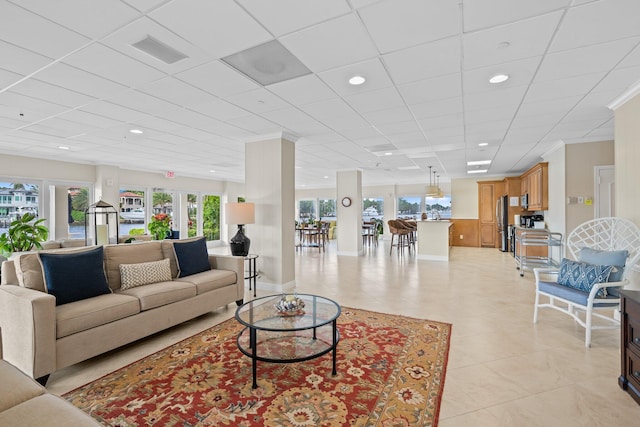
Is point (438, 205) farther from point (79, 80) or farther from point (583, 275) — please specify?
point (79, 80)

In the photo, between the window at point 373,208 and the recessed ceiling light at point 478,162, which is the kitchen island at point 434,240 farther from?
the window at point 373,208

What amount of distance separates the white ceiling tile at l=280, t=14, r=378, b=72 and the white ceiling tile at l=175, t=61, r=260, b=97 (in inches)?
27.7

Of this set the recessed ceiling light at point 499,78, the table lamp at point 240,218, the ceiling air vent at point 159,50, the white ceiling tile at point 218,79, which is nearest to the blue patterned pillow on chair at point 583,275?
the recessed ceiling light at point 499,78

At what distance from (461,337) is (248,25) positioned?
11.0 ft

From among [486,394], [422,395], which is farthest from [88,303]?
[486,394]

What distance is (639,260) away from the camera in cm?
317

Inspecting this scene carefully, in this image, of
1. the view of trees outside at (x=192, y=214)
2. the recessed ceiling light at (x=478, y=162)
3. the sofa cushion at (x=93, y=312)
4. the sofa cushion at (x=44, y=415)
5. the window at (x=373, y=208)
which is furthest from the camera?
the window at (x=373, y=208)

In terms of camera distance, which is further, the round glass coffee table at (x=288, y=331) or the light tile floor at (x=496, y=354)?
the round glass coffee table at (x=288, y=331)

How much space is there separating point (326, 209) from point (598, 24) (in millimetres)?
13389

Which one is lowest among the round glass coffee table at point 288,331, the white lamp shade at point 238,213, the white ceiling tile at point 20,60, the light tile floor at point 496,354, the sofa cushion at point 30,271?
the light tile floor at point 496,354

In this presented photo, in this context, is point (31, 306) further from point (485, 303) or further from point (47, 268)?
point (485, 303)

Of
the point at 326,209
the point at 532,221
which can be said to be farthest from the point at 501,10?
the point at 326,209

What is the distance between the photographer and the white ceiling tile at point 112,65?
2.43 m

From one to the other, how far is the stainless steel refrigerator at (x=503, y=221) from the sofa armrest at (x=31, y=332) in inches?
400
